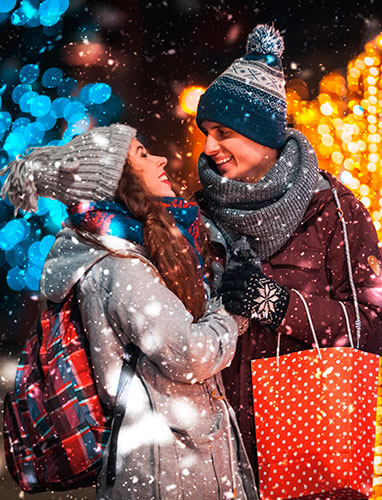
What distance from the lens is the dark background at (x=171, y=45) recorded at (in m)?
4.09

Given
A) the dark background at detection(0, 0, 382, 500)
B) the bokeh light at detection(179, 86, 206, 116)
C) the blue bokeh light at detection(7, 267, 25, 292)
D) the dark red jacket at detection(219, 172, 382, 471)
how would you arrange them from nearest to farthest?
the dark red jacket at detection(219, 172, 382, 471)
the dark background at detection(0, 0, 382, 500)
the bokeh light at detection(179, 86, 206, 116)
the blue bokeh light at detection(7, 267, 25, 292)

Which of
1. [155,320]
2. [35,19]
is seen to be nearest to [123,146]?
[155,320]

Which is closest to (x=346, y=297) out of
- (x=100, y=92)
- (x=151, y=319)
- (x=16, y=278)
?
Result: (x=151, y=319)

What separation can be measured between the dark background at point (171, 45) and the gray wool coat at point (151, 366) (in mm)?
2655

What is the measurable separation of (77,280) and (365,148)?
Answer: 1.78 meters

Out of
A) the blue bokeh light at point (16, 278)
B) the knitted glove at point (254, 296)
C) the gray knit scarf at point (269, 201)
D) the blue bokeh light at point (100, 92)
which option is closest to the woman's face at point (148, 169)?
the gray knit scarf at point (269, 201)

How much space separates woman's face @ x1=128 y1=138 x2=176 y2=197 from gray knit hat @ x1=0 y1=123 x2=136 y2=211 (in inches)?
2.8

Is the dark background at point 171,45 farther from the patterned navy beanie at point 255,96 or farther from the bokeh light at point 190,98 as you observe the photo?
the patterned navy beanie at point 255,96

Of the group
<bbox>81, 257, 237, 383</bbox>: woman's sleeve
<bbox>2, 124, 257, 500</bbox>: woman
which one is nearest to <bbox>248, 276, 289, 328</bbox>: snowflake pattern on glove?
<bbox>2, 124, 257, 500</bbox>: woman

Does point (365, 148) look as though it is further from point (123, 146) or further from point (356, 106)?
point (123, 146)

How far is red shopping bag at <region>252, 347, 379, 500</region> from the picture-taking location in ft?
6.29

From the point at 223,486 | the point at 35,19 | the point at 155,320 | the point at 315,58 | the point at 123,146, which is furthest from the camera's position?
the point at 315,58

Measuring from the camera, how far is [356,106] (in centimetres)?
295

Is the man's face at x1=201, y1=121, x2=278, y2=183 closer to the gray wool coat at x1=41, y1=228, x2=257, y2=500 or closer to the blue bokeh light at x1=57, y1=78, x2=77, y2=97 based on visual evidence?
the gray wool coat at x1=41, y1=228, x2=257, y2=500
